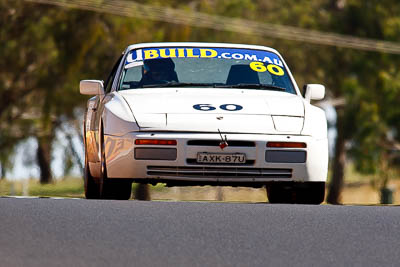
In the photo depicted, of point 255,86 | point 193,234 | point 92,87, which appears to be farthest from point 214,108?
point 193,234

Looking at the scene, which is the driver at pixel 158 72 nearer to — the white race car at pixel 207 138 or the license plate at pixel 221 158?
the white race car at pixel 207 138

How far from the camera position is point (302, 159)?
11.1 m

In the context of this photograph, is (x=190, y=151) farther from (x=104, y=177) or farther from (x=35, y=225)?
(x=35, y=225)

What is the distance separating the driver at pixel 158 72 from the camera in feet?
40.1

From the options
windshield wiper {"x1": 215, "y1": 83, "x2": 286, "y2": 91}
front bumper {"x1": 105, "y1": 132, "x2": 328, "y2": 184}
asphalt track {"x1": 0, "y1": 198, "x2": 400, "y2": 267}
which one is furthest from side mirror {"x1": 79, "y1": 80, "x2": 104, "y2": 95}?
asphalt track {"x1": 0, "y1": 198, "x2": 400, "y2": 267}

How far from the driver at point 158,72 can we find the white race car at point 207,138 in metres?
0.02

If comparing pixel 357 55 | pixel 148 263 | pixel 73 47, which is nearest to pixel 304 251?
pixel 148 263

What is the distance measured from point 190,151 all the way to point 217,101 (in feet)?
2.54

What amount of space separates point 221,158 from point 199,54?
2158mm

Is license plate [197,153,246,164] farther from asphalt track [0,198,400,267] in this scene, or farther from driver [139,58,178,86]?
driver [139,58,178,86]

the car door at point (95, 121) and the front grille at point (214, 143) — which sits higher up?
the front grille at point (214, 143)

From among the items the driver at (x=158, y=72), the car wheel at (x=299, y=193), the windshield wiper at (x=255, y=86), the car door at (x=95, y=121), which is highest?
the driver at (x=158, y=72)

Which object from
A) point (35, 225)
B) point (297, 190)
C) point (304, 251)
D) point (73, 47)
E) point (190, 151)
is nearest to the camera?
point (304, 251)

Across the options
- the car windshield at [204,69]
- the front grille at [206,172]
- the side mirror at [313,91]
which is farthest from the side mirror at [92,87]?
the side mirror at [313,91]
